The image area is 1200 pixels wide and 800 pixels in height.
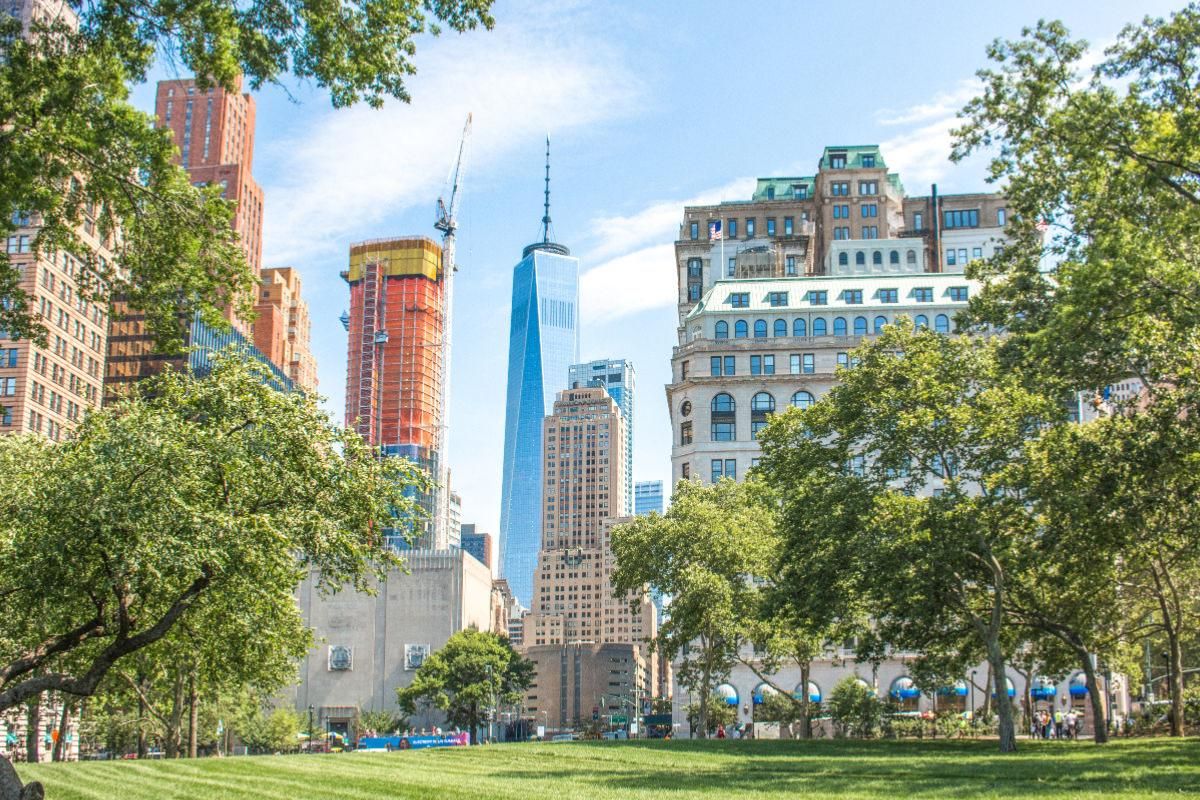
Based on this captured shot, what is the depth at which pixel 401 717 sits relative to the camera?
15400 centimetres

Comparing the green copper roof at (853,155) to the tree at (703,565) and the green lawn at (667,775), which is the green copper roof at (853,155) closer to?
the tree at (703,565)

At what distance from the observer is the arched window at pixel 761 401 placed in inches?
4648

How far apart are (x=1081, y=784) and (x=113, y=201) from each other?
75.6 ft

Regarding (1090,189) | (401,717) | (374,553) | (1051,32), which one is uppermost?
(1051,32)

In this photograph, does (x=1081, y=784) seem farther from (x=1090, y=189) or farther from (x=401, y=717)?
(x=401, y=717)

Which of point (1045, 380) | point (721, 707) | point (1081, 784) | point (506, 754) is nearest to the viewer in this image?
point (1081, 784)

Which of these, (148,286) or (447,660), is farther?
(447,660)

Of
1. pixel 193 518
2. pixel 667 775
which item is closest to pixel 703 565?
pixel 667 775

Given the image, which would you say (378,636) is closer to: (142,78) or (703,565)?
(703,565)

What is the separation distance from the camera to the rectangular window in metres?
155

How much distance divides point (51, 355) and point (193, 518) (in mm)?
123542

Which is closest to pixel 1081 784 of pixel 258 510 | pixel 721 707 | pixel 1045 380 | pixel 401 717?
pixel 1045 380

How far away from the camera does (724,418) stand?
118625 millimetres

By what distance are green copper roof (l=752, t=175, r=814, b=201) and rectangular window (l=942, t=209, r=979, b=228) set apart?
19449 mm
